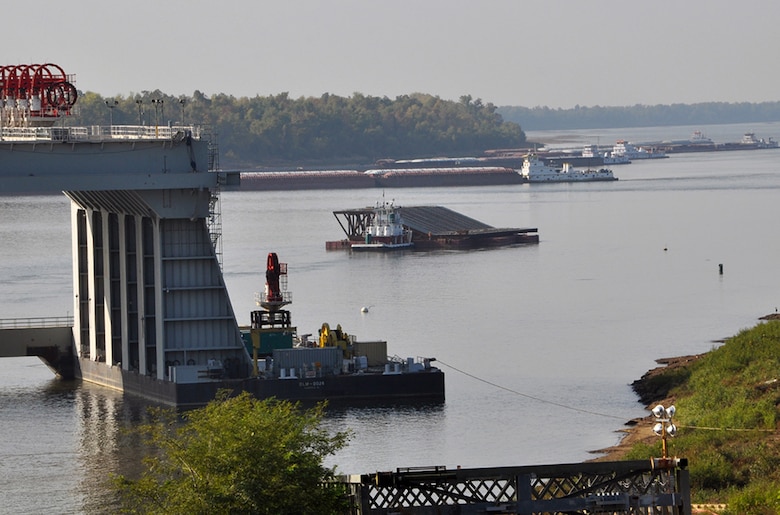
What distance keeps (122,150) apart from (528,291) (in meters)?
48.5

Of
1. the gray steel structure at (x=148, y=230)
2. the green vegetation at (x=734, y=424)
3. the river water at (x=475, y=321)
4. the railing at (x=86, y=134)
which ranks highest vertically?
the railing at (x=86, y=134)

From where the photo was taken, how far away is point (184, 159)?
5322 centimetres

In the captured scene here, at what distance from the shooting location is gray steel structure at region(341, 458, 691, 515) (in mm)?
28453

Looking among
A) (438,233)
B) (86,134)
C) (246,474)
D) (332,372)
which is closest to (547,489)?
(246,474)

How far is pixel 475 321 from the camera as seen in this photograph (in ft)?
270

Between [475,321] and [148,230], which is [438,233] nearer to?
[475,321]

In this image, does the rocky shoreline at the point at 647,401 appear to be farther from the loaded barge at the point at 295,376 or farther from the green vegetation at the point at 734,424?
the loaded barge at the point at 295,376

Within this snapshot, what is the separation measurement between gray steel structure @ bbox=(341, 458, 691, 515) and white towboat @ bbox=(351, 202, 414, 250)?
4169 inches

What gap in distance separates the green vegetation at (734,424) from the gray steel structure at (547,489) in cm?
406

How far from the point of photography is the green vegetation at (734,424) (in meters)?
36.3

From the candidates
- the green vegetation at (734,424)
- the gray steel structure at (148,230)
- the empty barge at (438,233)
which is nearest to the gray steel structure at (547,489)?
the green vegetation at (734,424)

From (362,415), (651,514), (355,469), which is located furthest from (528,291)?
(651,514)

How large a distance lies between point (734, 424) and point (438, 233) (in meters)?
97.3

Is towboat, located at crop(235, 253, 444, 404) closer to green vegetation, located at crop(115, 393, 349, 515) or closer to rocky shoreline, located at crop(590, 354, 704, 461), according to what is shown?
rocky shoreline, located at crop(590, 354, 704, 461)
